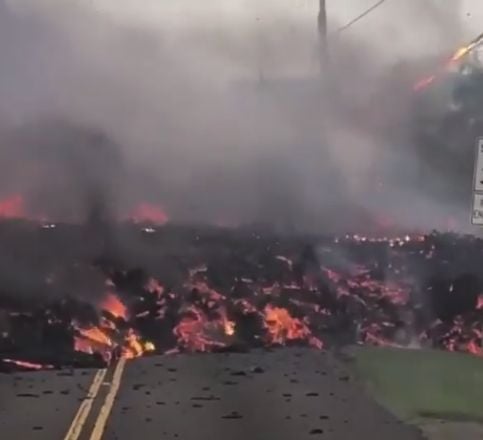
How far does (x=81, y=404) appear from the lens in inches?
404

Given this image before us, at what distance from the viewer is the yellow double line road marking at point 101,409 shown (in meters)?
8.82

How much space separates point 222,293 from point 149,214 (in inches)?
167

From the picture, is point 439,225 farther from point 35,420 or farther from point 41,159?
point 35,420

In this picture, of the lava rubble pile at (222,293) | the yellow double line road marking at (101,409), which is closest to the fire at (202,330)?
the lava rubble pile at (222,293)

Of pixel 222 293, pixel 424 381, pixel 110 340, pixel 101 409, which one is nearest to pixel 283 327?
pixel 222 293

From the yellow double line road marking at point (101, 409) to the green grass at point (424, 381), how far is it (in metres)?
2.82

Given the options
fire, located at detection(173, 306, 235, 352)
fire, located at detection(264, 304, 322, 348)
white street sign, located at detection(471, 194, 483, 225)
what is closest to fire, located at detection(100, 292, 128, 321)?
fire, located at detection(173, 306, 235, 352)

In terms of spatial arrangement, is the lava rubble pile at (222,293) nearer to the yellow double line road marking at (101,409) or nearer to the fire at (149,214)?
the fire at (149,214)

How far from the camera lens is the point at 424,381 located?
11.3m

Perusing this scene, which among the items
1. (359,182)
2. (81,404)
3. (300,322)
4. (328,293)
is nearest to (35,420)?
(81,404)

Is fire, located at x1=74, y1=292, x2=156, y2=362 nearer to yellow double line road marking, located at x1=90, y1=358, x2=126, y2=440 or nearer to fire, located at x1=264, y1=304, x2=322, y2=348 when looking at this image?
fire, located at x1=264, y1=304, x2=322, y2=348

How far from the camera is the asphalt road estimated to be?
8.85 m

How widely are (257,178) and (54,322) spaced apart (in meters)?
8.29

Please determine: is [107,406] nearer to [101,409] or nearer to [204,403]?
[101,409]
